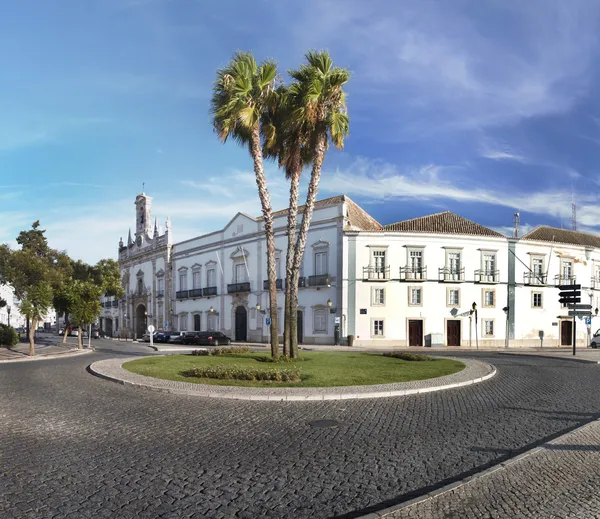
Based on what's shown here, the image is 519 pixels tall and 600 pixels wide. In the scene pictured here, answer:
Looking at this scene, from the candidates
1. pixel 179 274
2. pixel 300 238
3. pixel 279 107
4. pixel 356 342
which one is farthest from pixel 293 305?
pixel 179 274

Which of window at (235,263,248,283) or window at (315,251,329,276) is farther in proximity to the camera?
window at (235,263,248,283)

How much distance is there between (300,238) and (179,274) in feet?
131

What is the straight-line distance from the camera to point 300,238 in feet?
65.4

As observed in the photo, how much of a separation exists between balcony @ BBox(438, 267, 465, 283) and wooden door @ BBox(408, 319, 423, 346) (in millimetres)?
3945

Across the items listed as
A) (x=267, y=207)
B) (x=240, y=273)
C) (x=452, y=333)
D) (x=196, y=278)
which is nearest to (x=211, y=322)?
(x=196, y=278)

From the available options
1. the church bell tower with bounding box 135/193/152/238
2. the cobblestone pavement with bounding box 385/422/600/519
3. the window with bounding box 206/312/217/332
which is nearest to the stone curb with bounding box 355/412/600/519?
the cobblestone pavement with bounding box 385/422/600/519

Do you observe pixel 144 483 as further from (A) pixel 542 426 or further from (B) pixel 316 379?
(B) pixel 316 379

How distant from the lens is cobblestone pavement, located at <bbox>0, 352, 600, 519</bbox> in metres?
5.09

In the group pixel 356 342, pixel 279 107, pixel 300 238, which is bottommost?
pixel 356 342

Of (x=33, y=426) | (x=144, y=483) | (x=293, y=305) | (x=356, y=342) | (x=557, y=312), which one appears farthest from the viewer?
(x=557, y=312)

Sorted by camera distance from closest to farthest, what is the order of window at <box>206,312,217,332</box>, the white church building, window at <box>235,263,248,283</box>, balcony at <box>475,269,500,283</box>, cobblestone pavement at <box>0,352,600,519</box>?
cobblestone pavement at <box>0,352,600,519</box> < the white church building < balcony at <box>475,269,500,283</box> < window at <box>235,263,248,283</box> < window at <box>206,312,217,332</box>

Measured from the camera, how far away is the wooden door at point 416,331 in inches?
1537

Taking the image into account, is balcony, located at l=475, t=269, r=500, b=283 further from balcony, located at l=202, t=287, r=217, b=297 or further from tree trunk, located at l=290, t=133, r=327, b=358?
balcony, located at l=202, t=287, r=217, b=297

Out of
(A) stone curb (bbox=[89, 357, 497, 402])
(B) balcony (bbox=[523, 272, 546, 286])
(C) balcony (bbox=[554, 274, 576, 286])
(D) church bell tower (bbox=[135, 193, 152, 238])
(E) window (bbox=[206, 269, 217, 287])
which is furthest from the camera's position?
(D) church bell tower (bbox=[135, 193, 152, 238])
